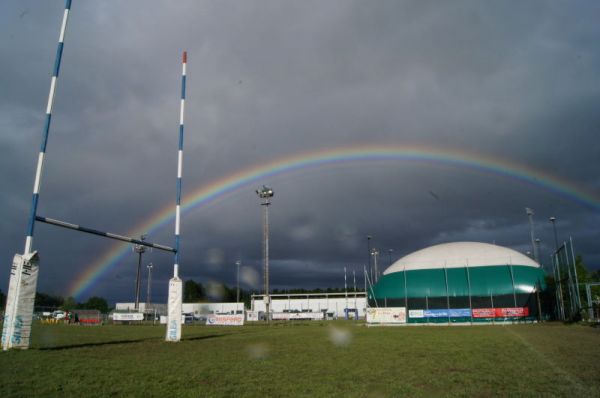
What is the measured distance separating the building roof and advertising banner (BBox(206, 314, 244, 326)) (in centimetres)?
2592

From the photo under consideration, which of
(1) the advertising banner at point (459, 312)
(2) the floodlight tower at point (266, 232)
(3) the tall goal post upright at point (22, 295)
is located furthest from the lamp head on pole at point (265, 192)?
(3) the tall goal post upright at point (22, 295)

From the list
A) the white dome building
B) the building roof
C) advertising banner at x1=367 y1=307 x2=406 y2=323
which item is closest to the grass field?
advertising banner at x1=367 y1=307 x2=406 y2=323

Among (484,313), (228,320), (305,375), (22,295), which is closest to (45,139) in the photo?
(22,295)

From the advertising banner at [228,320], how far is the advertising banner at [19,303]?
1815 inches

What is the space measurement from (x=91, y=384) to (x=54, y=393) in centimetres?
113

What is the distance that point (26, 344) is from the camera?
17.0m

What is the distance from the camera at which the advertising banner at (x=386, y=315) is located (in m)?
49.0

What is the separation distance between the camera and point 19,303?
16.7 meters

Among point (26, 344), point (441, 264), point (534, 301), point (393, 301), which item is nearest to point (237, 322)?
point (393, 301)

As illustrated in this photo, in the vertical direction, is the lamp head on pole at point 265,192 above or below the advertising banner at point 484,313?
above

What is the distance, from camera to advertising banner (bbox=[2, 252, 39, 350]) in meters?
16.6

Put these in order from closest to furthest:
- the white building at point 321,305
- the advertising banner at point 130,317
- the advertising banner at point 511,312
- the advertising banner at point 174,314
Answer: the advertising banner at point 174,314
the advertising banner at point 511,312
the advertising banner at point 130,317
the white building at point 321,305

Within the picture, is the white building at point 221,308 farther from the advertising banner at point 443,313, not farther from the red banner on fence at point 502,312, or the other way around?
the red banner on fence at point 502,312

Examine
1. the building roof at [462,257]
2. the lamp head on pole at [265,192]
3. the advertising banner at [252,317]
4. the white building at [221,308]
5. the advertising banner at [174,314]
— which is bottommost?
the advertising banner at [252,317]
